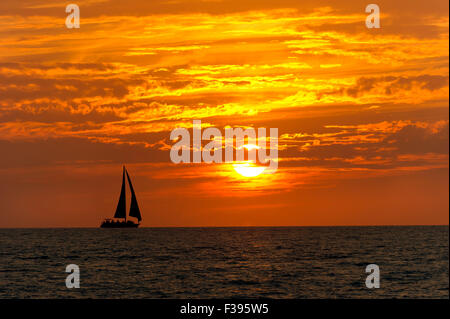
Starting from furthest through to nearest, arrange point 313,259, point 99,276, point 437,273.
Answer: point 313,259
point 437,273
point 99,276

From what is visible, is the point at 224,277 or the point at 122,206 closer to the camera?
the point at 224,277

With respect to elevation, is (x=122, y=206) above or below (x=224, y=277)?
above

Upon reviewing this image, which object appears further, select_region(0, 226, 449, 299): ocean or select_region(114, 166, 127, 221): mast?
select_region(114, 166, 127, 221): mast

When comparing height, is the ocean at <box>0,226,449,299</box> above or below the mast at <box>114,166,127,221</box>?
below

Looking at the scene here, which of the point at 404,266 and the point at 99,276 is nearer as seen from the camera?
the point at 99,276

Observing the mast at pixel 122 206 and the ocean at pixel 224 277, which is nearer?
A: the ocean at pixel 224 277

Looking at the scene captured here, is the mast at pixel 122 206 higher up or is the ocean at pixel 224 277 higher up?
the mast at pixel 122 206

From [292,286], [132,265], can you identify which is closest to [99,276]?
[132,265]
